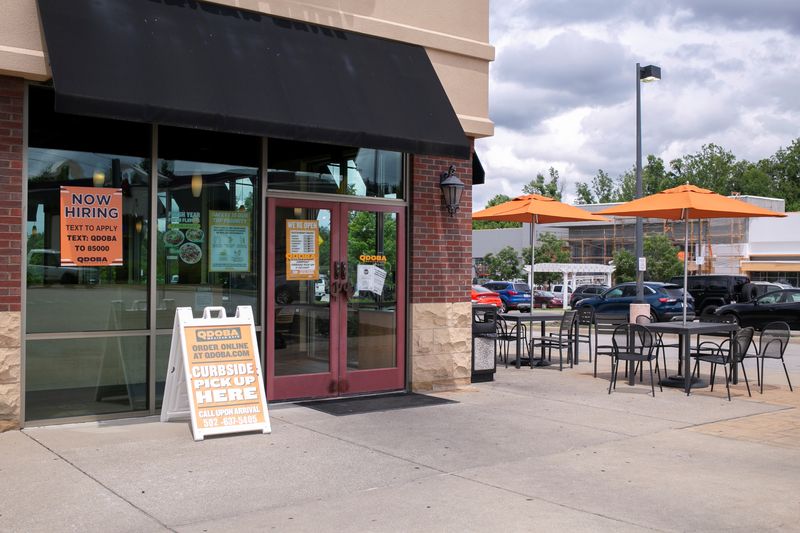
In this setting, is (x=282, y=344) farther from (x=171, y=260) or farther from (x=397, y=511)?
(x=397, y=511)

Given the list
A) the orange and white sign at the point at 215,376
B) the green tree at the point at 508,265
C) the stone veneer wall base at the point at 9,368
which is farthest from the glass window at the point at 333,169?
the green tree at the point at 508,265

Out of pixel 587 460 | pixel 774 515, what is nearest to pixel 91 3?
pixel 587 460

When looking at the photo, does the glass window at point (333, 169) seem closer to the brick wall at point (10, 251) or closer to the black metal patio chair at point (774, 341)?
the brick wall at point (10, 251)

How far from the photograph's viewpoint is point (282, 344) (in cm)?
922

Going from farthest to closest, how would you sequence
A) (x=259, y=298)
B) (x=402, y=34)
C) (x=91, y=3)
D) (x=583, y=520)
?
(x=402, y=34) < (x=259, y=298) < (x=91, y=3) < (x=583, y=520)

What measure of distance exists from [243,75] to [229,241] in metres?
1.83

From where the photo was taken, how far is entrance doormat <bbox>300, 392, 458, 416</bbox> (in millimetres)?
9023

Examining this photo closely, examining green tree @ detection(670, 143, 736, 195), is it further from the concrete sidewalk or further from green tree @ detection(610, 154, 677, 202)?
the concrete sidewalk

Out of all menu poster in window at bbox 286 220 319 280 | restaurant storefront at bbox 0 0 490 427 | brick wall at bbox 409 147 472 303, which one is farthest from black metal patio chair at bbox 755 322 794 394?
menu poster in window at bbox 286 220 319 280

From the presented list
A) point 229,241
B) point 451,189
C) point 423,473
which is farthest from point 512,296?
point 423,473

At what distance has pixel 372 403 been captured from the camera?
950 centimetres

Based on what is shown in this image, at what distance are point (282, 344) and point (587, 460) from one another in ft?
12.4

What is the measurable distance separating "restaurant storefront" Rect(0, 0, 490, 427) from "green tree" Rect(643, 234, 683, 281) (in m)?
40.8

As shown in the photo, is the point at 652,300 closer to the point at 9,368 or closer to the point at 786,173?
the point at 9,368
